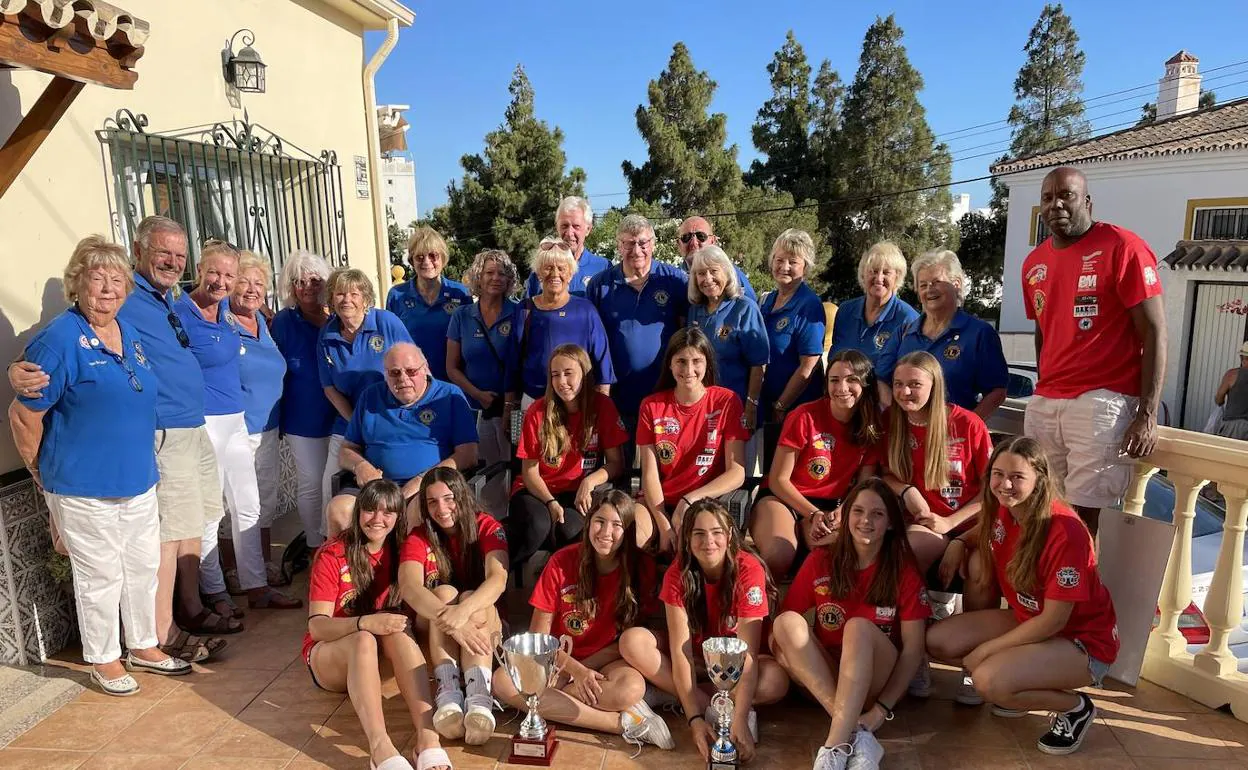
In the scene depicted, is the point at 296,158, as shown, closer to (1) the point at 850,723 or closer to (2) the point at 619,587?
(2) the point at 619,587

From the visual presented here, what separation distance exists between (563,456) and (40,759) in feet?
6.89

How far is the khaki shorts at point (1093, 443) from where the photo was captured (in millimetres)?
3107

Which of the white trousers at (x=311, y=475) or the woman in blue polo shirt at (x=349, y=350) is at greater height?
the woman in blue polo shirt at (x=349, y=350)

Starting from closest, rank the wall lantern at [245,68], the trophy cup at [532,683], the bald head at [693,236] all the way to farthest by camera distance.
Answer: the trophy cup at [532,683] < the bald head at [693,236] < the wall lantern at [245,68]

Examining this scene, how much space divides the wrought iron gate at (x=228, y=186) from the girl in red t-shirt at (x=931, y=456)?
12.0 ft

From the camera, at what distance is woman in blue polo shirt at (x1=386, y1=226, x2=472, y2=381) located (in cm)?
470

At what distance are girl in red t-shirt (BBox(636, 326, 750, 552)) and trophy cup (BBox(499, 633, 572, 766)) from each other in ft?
2.84

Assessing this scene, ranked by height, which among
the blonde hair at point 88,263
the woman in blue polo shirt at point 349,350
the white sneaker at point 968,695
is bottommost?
the white sneaker at point 968,695

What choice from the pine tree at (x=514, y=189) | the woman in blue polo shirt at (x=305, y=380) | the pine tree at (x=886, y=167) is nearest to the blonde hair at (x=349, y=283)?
the woman in blue polo shirt at (x=305, y=380)

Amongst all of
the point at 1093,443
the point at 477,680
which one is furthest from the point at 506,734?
the point at 1093,443

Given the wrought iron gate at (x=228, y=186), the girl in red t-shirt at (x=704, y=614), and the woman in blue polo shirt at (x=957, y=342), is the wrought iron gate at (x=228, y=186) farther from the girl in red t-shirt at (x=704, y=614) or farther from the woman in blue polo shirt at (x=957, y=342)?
the woman in blue polo shirt at (x=957, y=342)

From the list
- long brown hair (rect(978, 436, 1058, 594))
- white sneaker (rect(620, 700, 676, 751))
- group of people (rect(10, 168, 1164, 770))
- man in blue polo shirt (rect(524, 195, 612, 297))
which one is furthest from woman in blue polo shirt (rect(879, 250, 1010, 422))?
white sneaker (rect(620, 700, 676, 751))

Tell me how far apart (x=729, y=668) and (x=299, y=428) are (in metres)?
2.60

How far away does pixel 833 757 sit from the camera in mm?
2596
